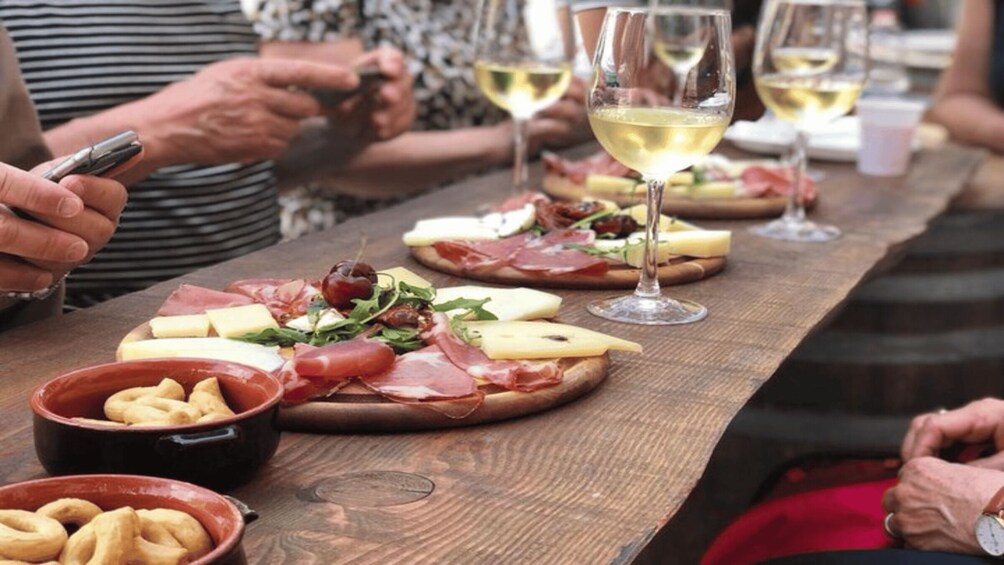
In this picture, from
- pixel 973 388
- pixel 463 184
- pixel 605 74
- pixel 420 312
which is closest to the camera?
pixel 420 312

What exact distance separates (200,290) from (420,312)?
237 mm

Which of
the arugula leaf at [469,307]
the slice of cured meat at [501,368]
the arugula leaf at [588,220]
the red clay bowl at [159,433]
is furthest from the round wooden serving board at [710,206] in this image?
the red clay bowl at [159,433]

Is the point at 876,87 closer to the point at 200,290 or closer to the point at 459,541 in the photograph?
the point at 200,290

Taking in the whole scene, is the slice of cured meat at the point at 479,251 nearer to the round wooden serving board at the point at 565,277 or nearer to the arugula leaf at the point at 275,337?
the round wooden serving board at the point at 565,277

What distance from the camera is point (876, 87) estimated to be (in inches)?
155

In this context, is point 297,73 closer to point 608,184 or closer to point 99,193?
point 608,184

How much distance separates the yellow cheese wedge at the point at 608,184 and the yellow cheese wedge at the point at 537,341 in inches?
31.3

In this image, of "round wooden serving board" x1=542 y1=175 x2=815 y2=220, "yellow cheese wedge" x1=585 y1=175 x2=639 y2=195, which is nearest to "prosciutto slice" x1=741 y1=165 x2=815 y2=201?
"round wooden serving board" x1=542 y1=175 x2=815 y2=220

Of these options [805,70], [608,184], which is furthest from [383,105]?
[805,70]

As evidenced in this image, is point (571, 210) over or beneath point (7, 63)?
beneath

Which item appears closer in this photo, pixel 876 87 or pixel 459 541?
pixel 459 541

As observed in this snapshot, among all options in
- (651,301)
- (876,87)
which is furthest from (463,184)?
(876,87)

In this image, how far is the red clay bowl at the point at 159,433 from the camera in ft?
2.67

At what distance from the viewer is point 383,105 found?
7.91ft
